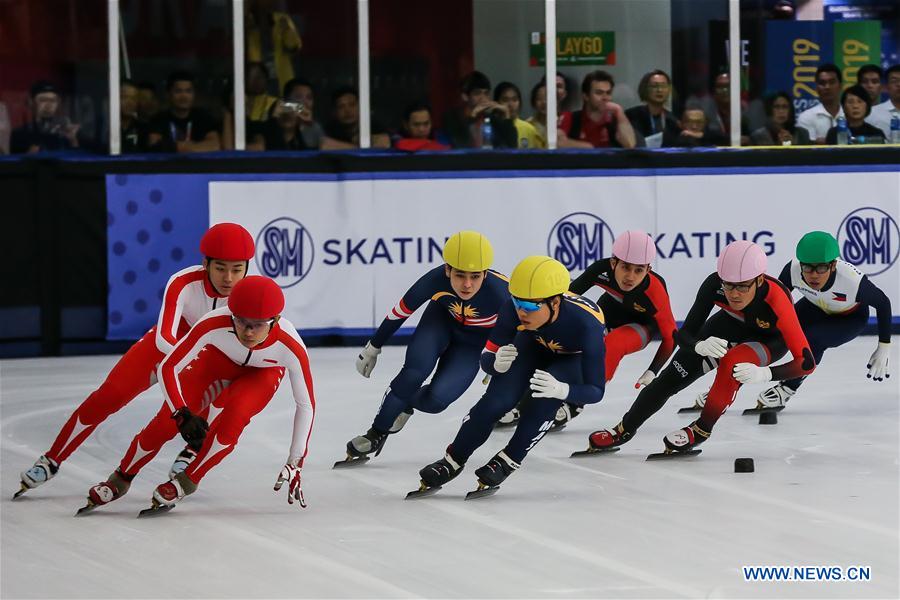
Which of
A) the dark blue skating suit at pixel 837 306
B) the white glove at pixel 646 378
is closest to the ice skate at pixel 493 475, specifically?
the white glove at pixel 646 378

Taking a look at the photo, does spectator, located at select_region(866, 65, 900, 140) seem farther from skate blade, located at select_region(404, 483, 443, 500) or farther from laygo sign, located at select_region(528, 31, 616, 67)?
skate blade, located at select_region(404, 483, 443, 500)

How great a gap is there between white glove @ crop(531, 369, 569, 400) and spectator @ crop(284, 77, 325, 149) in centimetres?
634

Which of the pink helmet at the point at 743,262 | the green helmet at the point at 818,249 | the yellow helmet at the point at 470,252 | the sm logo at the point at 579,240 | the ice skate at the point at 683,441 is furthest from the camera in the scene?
the sm logo at the point at 579,240

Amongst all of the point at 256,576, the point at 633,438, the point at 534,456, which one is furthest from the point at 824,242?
the point at 256,576

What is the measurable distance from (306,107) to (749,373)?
6.04 meters

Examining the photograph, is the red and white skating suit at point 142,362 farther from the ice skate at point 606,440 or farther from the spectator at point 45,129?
the spectator at point 45,129

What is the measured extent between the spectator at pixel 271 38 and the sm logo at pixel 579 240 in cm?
269

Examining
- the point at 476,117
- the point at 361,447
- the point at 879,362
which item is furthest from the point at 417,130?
the point at 361,447

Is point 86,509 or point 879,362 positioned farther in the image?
point 879,362

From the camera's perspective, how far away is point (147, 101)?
12.5m

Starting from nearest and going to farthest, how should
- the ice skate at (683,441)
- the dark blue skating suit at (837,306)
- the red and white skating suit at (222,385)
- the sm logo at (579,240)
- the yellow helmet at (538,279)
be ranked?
the red and white skating suit at (222,385), the yellow helmet at (538,279), the ice skate at (683,441), the dark blue skating suit at (837,306), the sm logo at (579,240)

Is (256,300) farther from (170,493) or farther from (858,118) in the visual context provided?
(858,118)

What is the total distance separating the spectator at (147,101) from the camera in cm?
1252

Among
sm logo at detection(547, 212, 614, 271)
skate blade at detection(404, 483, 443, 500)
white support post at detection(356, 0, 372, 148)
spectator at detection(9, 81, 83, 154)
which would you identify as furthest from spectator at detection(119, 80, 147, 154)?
skate blade at detection(404, 483, 443, 500)
